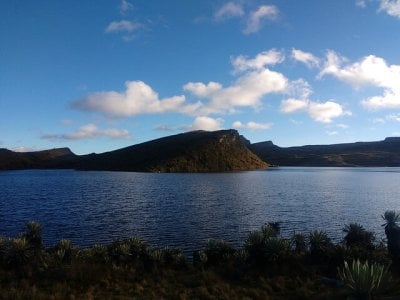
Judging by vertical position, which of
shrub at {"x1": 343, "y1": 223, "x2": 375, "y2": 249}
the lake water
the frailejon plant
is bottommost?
the lake water

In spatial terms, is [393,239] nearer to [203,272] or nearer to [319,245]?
[319,245]

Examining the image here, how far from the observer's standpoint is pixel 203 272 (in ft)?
75.8

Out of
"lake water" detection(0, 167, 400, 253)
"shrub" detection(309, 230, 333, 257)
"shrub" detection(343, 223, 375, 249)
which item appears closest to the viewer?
"shrub" detection(309, 230, 333, 257)

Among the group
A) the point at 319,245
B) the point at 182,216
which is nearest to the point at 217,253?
the point at 319,245

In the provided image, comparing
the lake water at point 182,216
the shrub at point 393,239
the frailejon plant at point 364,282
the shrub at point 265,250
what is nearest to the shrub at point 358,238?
the shrub at point 393,239

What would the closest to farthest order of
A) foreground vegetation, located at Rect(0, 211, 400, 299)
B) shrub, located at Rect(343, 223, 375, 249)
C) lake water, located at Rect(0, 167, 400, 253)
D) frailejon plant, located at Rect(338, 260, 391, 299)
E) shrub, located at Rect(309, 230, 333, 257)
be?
frailejon plant, located at Rect(338, 260, 391, 299)
foreground vegetation, located at Rect(0, 211, 400, 299)
shrub, located at Rect(309, 230, 333, 257)
shrub, located at Rect(343, 223, 375, 249)
lake water, located at Rect(0, 167, 400, 253)

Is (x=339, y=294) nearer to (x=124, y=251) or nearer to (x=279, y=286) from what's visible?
(x=279, y=286)

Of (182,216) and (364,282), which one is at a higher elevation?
(364,282)

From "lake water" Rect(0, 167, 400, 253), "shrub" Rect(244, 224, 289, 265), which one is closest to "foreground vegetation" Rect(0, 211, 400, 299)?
"shrub" Rect(244, 224, 289, 265)

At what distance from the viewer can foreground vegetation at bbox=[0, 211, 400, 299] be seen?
18984 millimetres

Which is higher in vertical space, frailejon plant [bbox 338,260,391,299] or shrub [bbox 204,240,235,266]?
frailejon plant [bbox 338,260,391,299]

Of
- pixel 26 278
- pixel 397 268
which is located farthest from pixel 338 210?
pixel 26 278

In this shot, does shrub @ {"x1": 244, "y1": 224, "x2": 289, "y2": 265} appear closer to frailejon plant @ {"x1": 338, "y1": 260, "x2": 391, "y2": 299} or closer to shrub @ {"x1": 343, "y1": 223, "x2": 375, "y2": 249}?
shrub @ {"x1": 343, "y1": 223, "x2": 375, "y2": 249}

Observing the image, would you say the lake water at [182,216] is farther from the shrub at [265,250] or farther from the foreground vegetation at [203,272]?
the shrub at [265,250]
